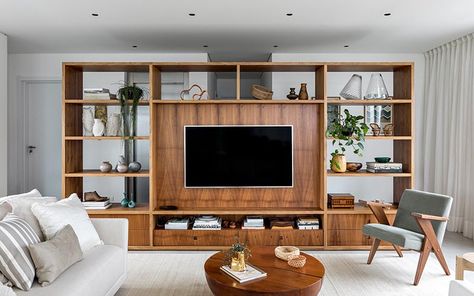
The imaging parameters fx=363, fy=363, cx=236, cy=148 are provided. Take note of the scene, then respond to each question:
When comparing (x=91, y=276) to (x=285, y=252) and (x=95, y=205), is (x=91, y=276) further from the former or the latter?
(x=95, y=205)

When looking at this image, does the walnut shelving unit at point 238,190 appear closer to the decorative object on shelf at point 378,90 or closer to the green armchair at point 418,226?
the decorative object on shelf at point 378,90

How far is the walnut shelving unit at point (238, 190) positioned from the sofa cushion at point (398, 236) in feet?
2.25

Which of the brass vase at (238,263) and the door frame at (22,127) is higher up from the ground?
the door frame at (22,127)

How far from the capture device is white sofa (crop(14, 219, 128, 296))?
2043mm

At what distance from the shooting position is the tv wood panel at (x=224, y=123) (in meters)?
4.40

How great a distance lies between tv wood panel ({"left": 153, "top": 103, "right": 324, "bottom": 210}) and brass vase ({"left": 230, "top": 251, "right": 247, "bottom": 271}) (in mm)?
1893

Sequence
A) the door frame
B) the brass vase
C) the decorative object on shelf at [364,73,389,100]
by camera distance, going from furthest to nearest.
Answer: the door frame < the decorative object on shelf at [364,73,389,100] < the brass vase

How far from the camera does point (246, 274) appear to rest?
2465mm

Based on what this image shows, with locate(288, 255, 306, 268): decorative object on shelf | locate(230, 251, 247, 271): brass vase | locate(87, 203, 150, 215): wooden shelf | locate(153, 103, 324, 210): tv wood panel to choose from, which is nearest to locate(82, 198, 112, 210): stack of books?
locate(87, 203, 150, 215): wooden shelf

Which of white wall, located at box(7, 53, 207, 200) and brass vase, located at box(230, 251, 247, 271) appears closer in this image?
brass vase, located at box(230, 251, 247, 271)

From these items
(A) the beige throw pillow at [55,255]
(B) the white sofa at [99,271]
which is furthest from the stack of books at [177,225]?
(A) the beige throw pillow at [55,255]

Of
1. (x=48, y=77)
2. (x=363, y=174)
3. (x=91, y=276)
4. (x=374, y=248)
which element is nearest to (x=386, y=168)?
(x=363, y=174)

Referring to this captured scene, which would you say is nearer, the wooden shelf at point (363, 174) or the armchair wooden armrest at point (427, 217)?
the armchair wooden armrest at point (427, 217)

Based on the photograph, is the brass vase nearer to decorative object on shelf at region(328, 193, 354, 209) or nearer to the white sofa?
the white sofa
